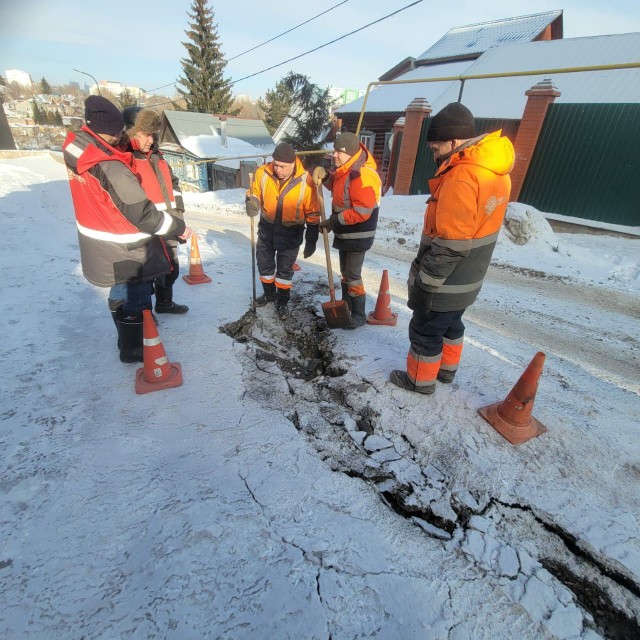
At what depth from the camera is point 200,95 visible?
2997cm

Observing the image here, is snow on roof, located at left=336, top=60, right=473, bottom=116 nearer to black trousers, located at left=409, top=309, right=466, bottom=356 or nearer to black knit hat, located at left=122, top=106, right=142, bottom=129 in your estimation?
black knit hat, located at left=122, top=106, right=142, bottom=129

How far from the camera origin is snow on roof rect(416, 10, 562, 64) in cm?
1777

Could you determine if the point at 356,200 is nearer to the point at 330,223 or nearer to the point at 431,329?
the point at 330,223

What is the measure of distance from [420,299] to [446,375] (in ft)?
2.64

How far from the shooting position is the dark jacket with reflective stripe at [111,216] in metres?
2.27

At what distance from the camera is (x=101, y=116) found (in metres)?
2.30

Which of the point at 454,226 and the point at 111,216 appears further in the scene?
the point at 111,216

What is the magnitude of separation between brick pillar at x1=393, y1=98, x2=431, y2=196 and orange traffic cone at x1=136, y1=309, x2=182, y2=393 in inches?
418

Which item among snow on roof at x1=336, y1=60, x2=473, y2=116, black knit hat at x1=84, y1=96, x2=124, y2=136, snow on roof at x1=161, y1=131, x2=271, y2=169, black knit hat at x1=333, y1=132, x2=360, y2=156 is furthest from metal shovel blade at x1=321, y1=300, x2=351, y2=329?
snow on roof at x1=161, y1=131, x2=271, y2=169

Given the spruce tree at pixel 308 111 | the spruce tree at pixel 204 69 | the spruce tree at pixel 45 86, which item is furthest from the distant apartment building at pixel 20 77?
the spruce tree at pixel 308 111

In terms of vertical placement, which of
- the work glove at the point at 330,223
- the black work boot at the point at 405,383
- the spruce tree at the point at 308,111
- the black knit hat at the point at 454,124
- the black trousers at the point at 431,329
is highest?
the spruce tree at the point at 308,111

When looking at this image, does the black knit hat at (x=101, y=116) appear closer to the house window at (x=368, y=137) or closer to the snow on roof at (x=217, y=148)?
the house window at (x=368, y=137)

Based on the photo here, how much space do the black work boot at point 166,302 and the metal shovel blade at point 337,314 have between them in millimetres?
1530

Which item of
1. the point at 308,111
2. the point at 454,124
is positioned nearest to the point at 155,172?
the point at 454,124
